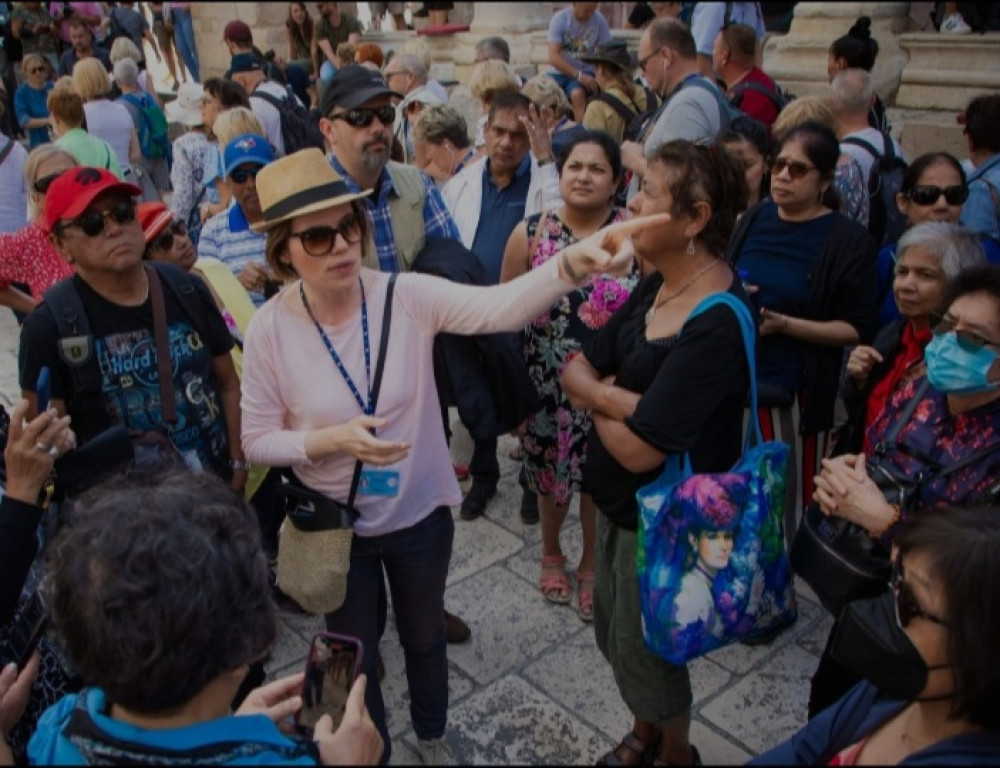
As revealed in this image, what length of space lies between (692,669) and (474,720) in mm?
859

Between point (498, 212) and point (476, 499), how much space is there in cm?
149

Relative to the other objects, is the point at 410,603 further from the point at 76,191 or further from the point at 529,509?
the point at 529,509

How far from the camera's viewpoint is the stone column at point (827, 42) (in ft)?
24.8

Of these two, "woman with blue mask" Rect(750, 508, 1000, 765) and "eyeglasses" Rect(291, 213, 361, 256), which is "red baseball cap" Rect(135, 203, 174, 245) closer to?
"eyeglasses" Rect(291, 213, 361, 256)

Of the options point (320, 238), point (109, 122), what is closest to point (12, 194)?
point (109, 122)

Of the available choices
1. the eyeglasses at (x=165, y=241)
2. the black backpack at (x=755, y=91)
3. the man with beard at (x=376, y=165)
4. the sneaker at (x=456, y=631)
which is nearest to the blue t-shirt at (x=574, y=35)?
the black backpack at (x=755, y=91)

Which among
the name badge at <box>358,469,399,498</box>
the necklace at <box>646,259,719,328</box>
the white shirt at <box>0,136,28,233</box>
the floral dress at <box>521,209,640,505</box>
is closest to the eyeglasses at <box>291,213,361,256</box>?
the name badge at <box>358,469,399,498</box>

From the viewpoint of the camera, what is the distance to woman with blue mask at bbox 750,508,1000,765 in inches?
59.6

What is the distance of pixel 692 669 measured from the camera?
3340 millimetres

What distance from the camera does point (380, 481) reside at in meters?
2.48

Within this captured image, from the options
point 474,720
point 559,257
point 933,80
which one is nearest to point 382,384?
point 559,257

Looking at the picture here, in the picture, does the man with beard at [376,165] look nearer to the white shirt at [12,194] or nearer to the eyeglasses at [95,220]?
the eyeglasses at [95,220]

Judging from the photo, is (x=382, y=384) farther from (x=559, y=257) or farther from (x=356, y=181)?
(x=356, y=181)

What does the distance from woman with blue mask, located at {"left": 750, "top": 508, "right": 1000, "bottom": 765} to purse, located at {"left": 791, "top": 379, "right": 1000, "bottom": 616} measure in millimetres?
529
